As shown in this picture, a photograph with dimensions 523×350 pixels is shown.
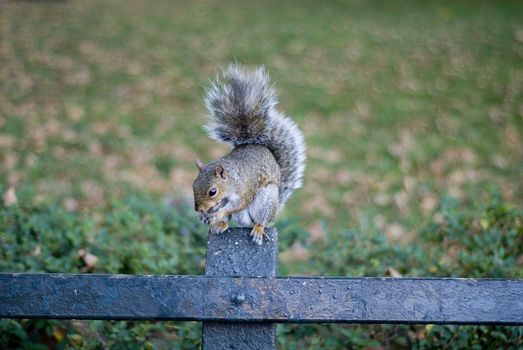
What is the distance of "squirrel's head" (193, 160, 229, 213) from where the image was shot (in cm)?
224

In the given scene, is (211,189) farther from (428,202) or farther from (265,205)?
(428,202)

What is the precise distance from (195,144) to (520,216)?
353 centimetres

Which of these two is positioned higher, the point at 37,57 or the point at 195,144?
the point at 37,57

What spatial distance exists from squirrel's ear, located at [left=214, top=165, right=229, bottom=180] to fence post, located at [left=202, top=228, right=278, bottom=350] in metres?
0.43

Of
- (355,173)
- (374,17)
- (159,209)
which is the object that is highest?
(374,17)

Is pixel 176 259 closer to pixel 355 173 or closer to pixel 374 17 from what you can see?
pixel 355 173

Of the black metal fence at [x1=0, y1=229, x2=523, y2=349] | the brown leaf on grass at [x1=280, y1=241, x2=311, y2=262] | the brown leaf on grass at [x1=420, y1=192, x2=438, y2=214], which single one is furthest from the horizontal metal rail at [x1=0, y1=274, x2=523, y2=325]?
the brown leaf on grass at [x1=420, y1=192, x2=438, y2=214]

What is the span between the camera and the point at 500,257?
2557mm

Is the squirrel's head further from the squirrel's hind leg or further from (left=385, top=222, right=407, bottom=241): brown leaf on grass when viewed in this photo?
(left=385, top=222, right=407, bottom=241): brown leaf on grass

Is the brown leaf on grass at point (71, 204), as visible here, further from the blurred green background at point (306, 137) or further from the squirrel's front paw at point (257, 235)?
the squirrel's front paw at point (257, 235)

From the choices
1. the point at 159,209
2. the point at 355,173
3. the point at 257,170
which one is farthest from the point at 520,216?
the point at 355,173

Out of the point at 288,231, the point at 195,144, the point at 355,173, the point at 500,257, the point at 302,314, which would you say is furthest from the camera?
the point at 195,144

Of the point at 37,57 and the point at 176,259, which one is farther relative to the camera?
the point at 37,57

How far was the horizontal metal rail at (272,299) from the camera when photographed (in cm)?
157
